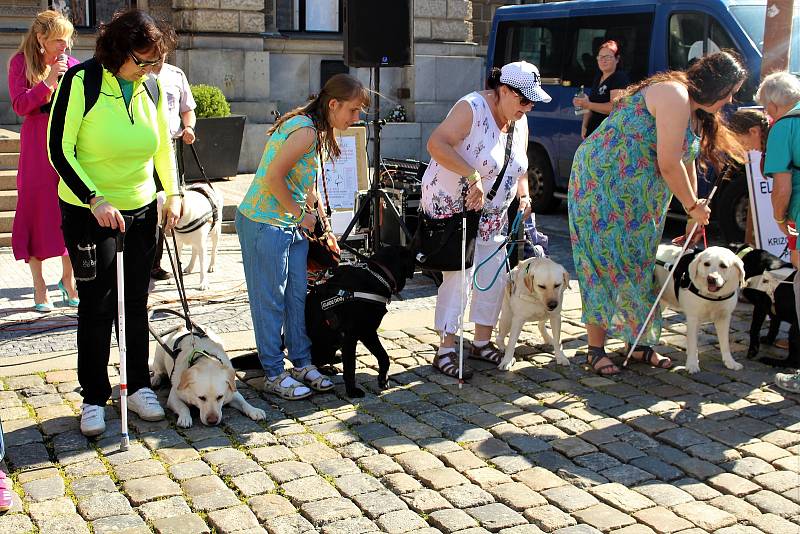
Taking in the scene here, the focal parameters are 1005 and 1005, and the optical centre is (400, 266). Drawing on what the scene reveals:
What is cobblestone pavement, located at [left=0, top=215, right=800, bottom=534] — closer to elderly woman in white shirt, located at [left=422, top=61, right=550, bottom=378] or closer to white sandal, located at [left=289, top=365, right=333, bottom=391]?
white sandal, located at [left=289, top=365, right=333, bottom=391]

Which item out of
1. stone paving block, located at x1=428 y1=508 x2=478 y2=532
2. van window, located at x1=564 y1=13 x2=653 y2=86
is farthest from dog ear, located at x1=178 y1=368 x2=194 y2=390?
van window, located at x1=564 y1=13 x2=653 y2=86

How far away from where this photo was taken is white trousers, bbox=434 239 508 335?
5773 mm

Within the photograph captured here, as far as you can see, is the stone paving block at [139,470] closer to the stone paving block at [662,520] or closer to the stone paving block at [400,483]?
the stone paving block at [400,483]

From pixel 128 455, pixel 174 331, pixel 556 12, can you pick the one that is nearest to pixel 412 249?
pixel 174 331

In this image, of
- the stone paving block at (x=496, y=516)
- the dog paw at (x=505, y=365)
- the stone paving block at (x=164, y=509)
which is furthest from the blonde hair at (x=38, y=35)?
the stone paving block at (x=496, y=516)

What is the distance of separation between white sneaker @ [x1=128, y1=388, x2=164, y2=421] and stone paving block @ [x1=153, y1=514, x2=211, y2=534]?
1052 millimetres

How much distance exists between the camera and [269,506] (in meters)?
4.02

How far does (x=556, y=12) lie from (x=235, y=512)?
9316 millimetres

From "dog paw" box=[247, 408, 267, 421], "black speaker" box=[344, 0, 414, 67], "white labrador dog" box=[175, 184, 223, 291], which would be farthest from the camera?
"black speaker" box=[344, 0, 414, 67]

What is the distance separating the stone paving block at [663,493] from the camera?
4.12 meters

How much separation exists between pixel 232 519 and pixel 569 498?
1.37 metres

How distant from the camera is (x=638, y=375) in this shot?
5.80 meters

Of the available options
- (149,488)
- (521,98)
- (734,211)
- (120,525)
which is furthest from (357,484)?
(734,211)

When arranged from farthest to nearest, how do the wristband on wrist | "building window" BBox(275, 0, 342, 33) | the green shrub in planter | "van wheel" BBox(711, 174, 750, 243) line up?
"building window" BBox(275, 0, 342, 33) < the green shrub in planter < "van wheel" BBox(711, 174, 750, 243) < the wristband on wrist
